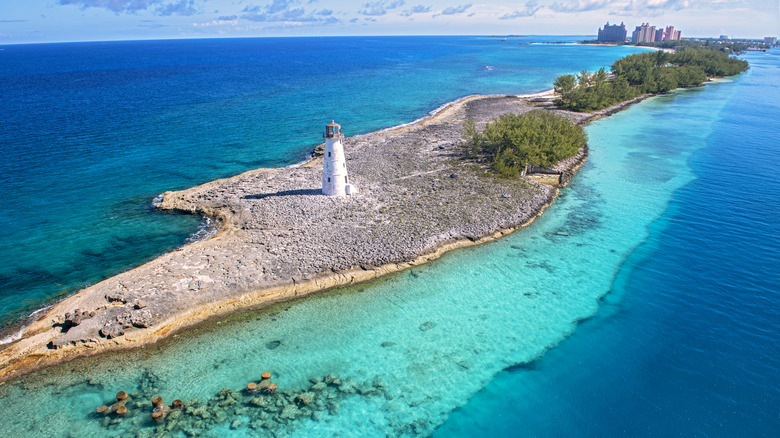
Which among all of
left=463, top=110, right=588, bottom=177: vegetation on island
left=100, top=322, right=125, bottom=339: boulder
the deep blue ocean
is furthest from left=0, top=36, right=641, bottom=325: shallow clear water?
left=463, top=110, right=588, bottom=177: vegetation on island

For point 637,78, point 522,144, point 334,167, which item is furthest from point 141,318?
point 637,78

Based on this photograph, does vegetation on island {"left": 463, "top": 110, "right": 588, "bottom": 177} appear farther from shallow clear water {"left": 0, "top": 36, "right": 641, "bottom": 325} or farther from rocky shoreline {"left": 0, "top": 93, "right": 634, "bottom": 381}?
shallow clear water {"left": 0, "top": 36, "right": 641, "bottom": 325}

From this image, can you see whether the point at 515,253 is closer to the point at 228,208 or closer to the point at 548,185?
the point at 548,185

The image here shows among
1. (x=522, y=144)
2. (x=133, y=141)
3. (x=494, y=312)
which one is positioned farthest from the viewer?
(x=133, y=141)

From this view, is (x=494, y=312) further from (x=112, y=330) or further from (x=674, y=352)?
(x=112, y=330)

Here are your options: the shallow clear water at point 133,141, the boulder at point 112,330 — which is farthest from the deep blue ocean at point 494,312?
the boulder at point 112,330
